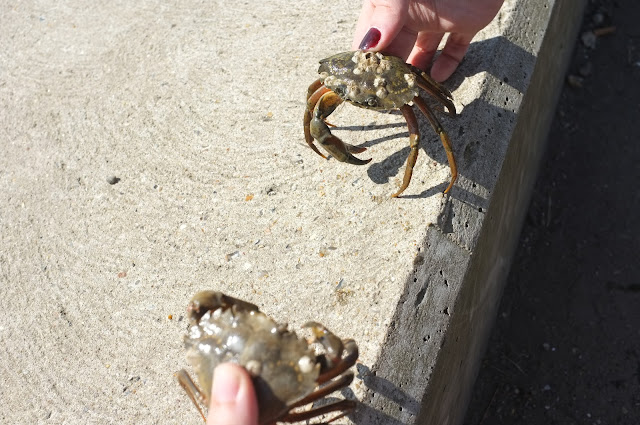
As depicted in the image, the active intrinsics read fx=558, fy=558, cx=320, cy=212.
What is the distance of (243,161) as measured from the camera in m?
3.09

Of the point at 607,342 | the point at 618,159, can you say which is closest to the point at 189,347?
the point at 607,342

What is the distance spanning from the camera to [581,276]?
3.75 metres

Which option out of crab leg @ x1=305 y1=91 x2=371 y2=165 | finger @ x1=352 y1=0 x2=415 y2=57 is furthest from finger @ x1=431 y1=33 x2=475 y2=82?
crab leg @ x1=305 y1=91 x2=371 y2=165

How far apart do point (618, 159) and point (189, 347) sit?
349 cm

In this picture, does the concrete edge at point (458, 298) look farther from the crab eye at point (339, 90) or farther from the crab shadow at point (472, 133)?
the crab eye at point (339, 90)

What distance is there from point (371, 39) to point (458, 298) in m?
1.32

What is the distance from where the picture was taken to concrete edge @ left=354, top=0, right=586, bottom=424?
2.33m

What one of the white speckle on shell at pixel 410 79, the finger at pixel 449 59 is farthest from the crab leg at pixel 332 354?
the finger at pixel 449 59

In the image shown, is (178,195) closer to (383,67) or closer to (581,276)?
(383,67)

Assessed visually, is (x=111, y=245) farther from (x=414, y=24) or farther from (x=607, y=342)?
(x=607, y=342)

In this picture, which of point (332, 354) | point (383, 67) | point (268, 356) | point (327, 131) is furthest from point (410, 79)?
point (268, 356)

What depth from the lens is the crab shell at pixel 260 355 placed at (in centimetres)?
193

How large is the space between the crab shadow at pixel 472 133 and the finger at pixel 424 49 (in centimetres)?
19

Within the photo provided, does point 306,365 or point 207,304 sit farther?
point 207,304
